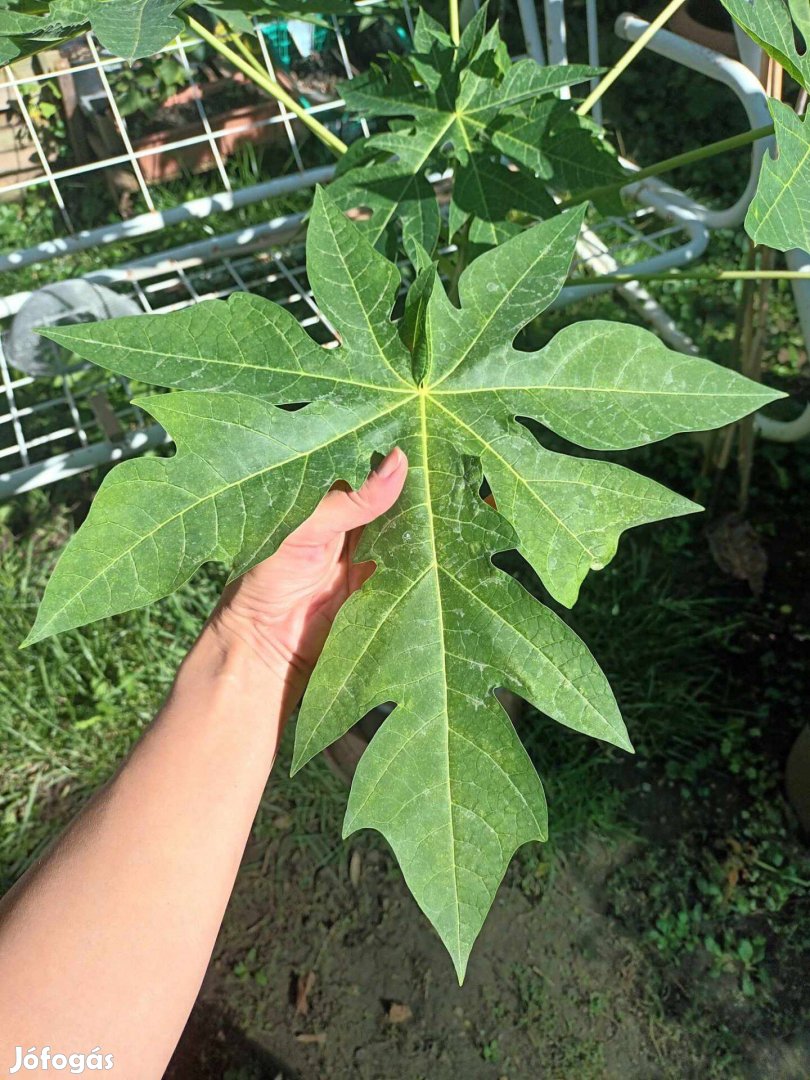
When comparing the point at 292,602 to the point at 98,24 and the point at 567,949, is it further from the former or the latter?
the point at 567,949

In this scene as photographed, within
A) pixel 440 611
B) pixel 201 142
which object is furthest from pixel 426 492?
pixel 201 142

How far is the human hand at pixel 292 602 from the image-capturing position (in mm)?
1334

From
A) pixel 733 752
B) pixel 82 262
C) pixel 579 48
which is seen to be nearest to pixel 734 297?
pixel 579 48

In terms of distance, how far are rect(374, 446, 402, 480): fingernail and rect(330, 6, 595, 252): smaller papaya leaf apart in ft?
1.54

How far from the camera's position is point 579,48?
356cm

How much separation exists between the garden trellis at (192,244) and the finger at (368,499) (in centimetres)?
88

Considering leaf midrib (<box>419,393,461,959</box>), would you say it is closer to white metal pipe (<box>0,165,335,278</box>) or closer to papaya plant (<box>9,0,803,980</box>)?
papaya plant (<box>9,0,803,980</box>)

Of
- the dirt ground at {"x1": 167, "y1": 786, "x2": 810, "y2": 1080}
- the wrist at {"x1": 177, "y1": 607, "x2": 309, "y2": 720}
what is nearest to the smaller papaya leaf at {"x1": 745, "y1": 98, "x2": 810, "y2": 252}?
the wrist at {"x1": 177, "y1": 607, "x2": 309, "y2": 720}

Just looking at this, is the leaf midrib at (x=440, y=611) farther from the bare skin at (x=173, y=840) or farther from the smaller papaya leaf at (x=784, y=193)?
the smaller papaya leaf at (x=784, y=193)

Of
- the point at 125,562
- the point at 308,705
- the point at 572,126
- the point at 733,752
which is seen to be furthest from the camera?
the point at 733,752

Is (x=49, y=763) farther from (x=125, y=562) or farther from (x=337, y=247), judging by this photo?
(x=337, y=247)

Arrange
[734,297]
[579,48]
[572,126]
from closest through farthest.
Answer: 1. [572,126]
2. [734,297]
3. [579,48]

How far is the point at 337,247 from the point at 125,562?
0.45 metres

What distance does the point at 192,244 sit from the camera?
8.93 feet
